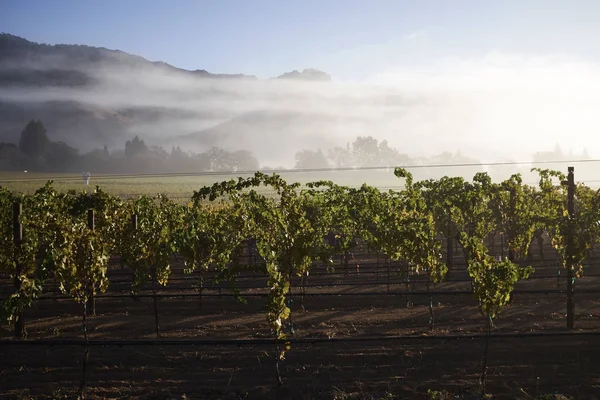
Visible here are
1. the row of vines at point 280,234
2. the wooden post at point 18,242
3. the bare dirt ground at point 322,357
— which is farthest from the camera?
the wooden post at point 18,242

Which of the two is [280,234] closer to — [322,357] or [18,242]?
[322,357]

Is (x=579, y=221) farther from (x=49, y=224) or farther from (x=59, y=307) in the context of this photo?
(x=59, y=307)

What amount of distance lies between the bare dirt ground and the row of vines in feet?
3.80

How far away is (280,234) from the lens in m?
18.7

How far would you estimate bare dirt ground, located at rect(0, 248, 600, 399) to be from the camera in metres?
14.9

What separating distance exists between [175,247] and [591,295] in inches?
715

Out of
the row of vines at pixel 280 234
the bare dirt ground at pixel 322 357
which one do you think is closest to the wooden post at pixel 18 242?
the row of vines at pixel 280 234

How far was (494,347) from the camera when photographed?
17.7 meters

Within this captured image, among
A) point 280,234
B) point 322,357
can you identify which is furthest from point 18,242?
point 322,357

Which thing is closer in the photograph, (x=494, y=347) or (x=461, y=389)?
(x=461, y=389)

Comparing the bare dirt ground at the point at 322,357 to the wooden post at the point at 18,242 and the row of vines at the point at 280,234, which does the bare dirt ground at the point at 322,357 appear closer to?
the wooden post at the point at 18,242

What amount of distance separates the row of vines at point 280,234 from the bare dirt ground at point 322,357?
1159 millimetres

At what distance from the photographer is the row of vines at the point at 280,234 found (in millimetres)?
15469

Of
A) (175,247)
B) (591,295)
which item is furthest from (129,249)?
(591,295)
